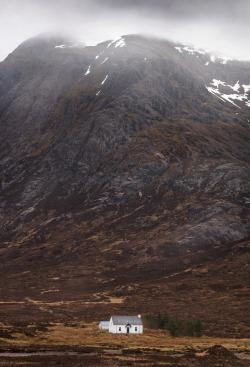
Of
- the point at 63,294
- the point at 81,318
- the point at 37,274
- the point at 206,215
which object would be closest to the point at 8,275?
the point at 37,274

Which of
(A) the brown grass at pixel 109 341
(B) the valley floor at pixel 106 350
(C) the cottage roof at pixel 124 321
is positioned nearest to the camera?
(B) the valley floor at pixel 106 350

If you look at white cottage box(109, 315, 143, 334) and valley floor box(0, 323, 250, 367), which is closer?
valley floor box(0, 323, 250, 367)

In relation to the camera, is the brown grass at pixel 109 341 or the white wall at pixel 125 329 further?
the white wall at pixel 125 329

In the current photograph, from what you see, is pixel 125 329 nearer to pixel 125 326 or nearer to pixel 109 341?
pixel 125 326

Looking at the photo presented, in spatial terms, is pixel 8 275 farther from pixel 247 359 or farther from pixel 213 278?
pixel 247 359

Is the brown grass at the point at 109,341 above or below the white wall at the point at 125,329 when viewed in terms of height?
above

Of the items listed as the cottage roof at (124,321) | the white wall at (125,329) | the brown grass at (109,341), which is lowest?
the white wall at (125,329)

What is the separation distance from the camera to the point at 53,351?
172ft

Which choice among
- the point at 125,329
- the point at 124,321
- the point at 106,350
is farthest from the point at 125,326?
the point at 106,350

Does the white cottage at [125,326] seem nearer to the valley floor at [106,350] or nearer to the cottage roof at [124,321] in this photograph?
the cottage roof at [124,321]

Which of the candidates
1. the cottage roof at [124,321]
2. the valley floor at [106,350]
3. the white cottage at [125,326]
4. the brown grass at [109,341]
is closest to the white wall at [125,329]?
the white cottage at [125,326]

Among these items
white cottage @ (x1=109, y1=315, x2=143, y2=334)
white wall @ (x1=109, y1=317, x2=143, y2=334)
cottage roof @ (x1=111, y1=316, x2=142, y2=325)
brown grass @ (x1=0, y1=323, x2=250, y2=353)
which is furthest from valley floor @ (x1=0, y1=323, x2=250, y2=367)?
cottage roof @ (x1=111, y1=316, x2=142, y2=325)

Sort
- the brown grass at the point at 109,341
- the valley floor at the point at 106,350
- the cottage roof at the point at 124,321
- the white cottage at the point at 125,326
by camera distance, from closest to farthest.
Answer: the valley floor at the point at 106,350 → the brown grass at the point at 109,341 → the white cottage at the point at 125,326 → the cottage roof at the point at 124,321

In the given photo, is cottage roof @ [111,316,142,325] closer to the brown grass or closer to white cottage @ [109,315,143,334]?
white cottage @ [109,315,143,334]
